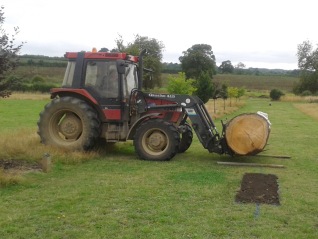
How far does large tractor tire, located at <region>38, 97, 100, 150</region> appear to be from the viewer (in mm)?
10555

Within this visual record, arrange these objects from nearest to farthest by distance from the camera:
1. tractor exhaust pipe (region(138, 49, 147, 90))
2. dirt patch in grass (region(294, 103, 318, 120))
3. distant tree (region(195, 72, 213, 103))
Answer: tractor exhaust pipe (region(138, 49, 147, 90)), dirt patch in grass (region(294, 103, 318, 120)), distant tree (region(195, 72, 213, 103))

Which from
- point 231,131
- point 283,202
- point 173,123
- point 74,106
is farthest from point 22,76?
point 283,202

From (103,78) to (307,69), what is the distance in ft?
203

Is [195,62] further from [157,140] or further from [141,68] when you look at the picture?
[157,140]

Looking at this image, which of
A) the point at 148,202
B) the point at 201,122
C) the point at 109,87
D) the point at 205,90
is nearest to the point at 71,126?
the point at 109,87

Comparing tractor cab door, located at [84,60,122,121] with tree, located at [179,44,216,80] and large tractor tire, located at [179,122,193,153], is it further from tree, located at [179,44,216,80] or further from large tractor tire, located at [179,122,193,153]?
tree, located at [179,44,216,80]

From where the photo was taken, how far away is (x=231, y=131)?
32.8ft

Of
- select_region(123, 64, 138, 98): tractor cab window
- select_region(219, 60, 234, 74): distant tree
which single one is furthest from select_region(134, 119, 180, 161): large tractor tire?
select_region(219, 60, 234, 74): distant tree

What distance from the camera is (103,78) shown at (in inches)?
423

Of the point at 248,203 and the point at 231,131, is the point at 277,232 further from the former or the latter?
the point at 231,131

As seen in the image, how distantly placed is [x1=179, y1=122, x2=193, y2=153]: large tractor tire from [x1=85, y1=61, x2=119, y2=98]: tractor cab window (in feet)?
6.94

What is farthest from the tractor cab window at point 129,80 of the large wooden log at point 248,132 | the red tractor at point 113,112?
the large wooden log at point 248,132

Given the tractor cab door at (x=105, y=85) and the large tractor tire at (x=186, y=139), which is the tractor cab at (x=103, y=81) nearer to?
the tractor cab door at (x=105, y=85)

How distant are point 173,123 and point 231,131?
55.7 inches
